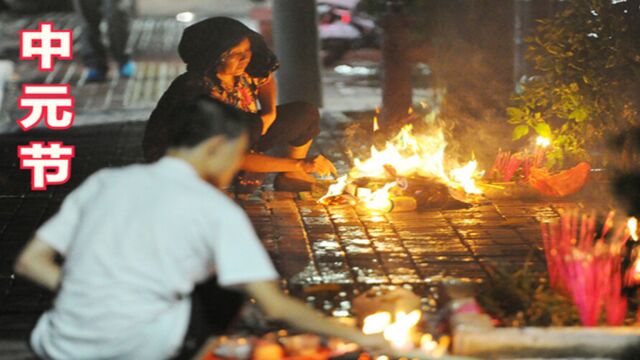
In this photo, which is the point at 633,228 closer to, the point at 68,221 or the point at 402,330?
the point at 402,330

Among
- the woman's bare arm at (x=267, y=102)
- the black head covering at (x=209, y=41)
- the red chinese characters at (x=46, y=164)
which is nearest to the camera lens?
the black head covering at (x=209, y=41)

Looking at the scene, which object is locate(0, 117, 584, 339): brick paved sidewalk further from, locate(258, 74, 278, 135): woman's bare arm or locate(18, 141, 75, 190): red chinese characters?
locate(258, 74, 278, 135): woman's bare arm

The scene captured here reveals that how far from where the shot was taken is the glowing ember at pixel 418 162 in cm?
911

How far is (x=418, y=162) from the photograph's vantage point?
913 cm

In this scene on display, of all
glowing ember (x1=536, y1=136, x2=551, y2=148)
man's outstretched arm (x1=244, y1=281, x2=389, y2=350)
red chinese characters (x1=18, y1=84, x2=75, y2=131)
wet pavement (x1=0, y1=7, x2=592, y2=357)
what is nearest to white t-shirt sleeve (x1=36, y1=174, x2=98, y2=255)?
man's outstretched arm (x1=244, y1=281, x2=389, y2=350)

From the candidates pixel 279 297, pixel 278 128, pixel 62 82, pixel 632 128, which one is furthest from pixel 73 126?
pixel 279 297

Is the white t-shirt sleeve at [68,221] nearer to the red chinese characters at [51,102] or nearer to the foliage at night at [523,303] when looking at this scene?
the foliage at night at [523,303]

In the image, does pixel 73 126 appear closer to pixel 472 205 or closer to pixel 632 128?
pixel 472 205

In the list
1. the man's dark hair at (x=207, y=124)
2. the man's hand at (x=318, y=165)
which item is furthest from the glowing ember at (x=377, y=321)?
the man's hand at (x=318, y=165)

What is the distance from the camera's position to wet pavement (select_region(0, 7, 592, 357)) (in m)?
6.95

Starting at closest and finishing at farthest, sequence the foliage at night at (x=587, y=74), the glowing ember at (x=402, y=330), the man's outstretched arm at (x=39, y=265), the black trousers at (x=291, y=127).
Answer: the man's outstretched arm at (x=39, y=265), the glowing ember at (x=402, y=330), the foliage at night at (x=587, y=74), the black trousers at (x=291, y=127)

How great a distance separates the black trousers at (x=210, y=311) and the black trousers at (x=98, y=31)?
11.7 metres

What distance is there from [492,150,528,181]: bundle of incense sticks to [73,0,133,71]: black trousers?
8134 millimetres

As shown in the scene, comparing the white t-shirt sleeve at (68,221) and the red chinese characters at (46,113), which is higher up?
the white t-shirt sleeve at (68,221)
